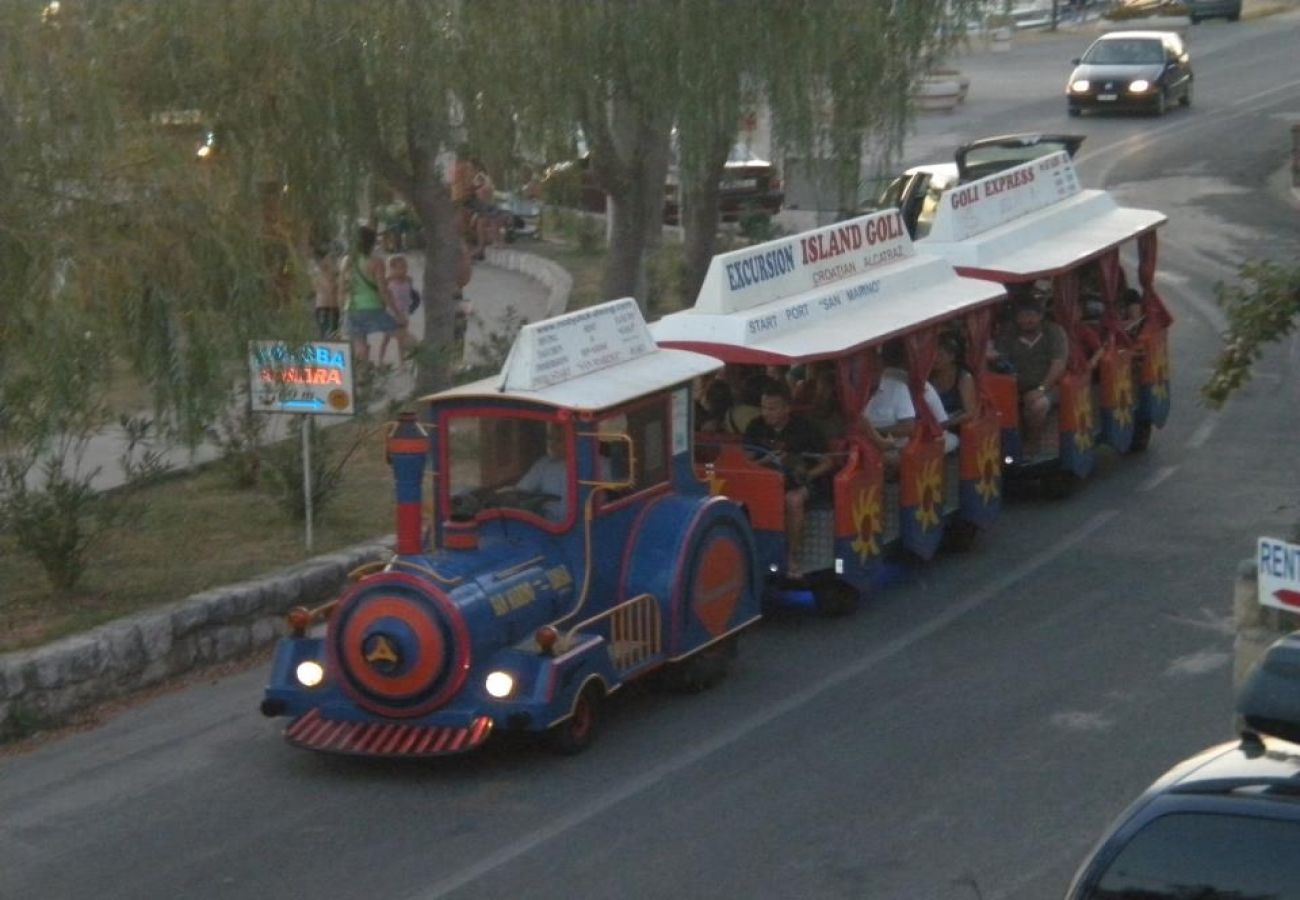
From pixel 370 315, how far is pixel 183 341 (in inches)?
342

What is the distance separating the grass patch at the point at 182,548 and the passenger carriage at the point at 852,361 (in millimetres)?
2982

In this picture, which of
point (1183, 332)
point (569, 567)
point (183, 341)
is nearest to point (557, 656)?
point (569, 567)

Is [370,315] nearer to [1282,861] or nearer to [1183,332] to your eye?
[1183,332]

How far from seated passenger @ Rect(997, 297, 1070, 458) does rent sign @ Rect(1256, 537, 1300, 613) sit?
8.66 metres

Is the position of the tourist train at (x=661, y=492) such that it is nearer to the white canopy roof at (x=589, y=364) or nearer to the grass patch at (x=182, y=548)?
the white canopy roof at (x=589, y=364)

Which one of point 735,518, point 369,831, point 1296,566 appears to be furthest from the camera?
point 735,518

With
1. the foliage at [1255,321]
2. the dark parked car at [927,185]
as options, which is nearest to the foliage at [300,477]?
the foliage at [1255,321]

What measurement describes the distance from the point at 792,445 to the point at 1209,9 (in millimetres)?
49310

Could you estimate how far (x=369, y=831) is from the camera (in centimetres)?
958

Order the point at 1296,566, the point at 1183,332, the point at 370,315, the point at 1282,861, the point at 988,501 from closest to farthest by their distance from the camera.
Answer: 1. the point at 1282,861
2. the point at 1296,566
3. the point at 988,501
4. the point at 370,315
5. the point at 1183,332

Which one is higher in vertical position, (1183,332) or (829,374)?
(829,374)

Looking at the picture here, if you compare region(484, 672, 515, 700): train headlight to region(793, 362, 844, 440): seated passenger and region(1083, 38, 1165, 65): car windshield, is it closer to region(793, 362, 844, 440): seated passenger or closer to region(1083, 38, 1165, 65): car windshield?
region(793, 362, 844, 440): seated passenger

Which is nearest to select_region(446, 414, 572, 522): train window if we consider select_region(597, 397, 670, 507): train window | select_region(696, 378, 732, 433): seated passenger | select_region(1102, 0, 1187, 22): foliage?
select_region(597, 397, 670, 507): train window

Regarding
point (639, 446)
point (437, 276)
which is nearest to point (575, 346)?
point (639, 446)
